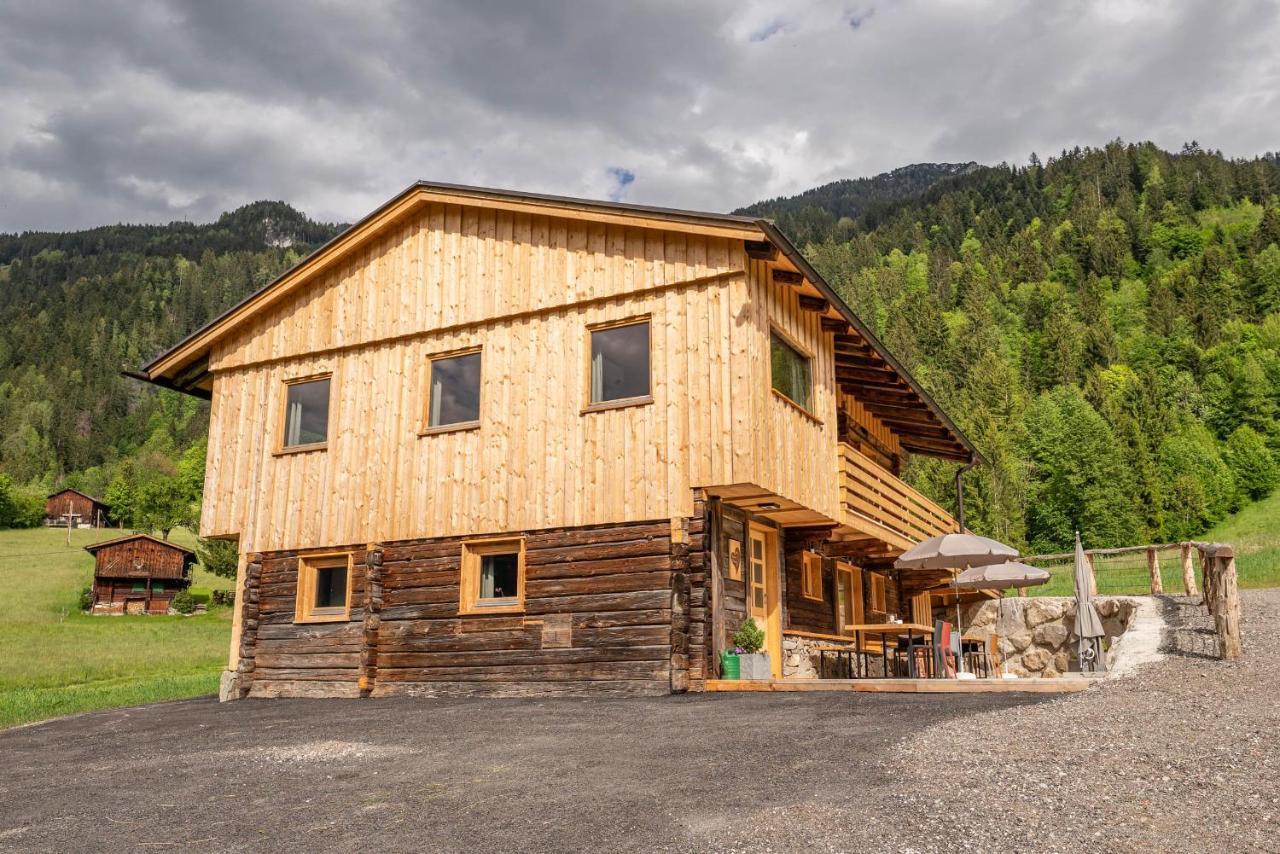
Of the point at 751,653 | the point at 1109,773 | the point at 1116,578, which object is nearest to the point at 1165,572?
the point at 1116,578

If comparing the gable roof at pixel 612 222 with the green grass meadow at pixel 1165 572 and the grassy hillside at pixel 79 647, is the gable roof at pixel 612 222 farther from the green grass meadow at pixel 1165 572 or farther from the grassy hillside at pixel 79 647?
the green grass meadow at pixel 1165 572

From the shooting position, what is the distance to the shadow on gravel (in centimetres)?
1260

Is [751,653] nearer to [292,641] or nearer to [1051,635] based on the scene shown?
[292,641]

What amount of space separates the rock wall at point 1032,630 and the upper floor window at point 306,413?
61.1 feet

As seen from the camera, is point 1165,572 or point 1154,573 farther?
point 1165,572

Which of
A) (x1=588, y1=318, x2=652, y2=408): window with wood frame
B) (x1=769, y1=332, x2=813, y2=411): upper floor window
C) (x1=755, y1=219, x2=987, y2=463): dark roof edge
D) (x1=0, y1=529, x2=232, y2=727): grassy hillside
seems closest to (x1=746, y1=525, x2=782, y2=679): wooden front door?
(x1=769, y1=332, x2=813, y2=411): upper floor window

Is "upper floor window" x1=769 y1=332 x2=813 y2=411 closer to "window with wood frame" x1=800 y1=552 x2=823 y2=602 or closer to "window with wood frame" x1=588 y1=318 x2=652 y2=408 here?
"window with wood frame" x1=588 y1=318 x2=652 y2=408

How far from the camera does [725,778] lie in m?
7.09

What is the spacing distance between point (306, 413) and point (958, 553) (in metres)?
11.3

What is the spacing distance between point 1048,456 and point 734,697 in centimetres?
6322

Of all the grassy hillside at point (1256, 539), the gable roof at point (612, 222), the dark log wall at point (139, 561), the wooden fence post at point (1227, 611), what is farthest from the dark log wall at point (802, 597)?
the dark log wall at point (139, 561)

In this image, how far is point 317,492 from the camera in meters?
16.9

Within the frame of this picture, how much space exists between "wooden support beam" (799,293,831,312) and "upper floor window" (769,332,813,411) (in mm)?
774

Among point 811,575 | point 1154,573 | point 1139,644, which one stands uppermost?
point 1154,573
